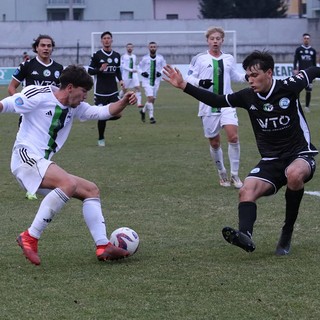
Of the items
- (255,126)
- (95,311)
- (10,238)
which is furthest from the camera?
(10,238)

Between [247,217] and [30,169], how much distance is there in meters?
1.71

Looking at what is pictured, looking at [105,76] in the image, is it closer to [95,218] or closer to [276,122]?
[276,122]

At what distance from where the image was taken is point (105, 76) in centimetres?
1639

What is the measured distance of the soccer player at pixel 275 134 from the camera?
6.98m

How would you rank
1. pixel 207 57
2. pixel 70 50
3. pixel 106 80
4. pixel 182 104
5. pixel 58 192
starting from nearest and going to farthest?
Answer: pixel 58 192 < pixel 207 57 < pixel 106 80 < pixel 182 104 < pixel 70 50

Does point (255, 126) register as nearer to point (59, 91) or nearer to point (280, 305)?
point (59, 91)

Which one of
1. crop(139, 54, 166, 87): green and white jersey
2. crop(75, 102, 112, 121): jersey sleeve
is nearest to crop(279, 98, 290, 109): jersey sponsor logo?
crop(75, 102, 112, 121): jersey sleeve

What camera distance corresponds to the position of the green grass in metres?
5.51

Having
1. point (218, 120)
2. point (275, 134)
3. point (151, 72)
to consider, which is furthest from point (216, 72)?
point (151, 72)

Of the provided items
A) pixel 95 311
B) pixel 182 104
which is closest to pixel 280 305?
pixel 95 311

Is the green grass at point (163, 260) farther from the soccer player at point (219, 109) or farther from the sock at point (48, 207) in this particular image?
the soccer player at point (219, 109)

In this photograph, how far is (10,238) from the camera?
25.9 feet

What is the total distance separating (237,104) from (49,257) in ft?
6.41

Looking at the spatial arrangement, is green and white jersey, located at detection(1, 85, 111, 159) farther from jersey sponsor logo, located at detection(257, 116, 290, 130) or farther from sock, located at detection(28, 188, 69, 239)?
jersey sponsor logo, located at detection(257, 116, 290, 130)
